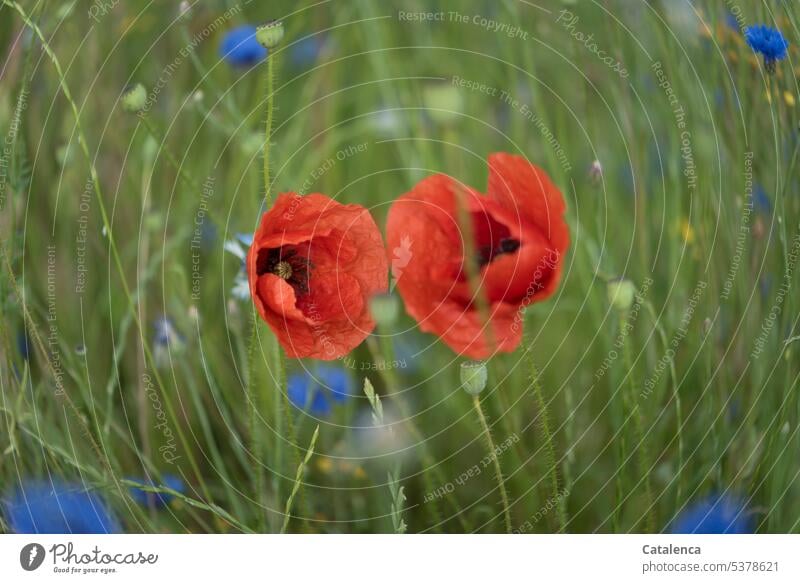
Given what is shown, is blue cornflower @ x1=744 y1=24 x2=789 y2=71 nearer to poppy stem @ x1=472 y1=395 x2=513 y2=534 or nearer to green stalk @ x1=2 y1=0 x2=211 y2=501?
poppy stem @ x1=472 y1=395 x2=513 y2=534

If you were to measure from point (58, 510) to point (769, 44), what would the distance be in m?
0.44

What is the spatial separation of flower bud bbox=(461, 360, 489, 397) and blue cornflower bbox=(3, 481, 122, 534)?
197 millimetres

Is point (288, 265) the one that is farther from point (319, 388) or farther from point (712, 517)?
point (712, 517)

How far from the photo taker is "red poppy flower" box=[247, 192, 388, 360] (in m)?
0.39

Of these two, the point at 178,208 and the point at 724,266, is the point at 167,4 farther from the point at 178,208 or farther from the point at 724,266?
the point at 724,266

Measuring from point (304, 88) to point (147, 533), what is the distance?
9.6 inches

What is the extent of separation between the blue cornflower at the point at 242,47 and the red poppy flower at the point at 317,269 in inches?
2.9

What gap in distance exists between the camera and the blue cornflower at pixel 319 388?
1.33ft

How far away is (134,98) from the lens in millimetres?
403

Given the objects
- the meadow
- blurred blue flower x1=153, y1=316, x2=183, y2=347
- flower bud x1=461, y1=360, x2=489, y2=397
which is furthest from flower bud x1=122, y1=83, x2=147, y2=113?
flower bud x1=461, y1=360, x2=489, y2=397

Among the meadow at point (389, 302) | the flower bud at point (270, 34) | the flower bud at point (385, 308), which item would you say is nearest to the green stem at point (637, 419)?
the meadow at point (389, 302)
